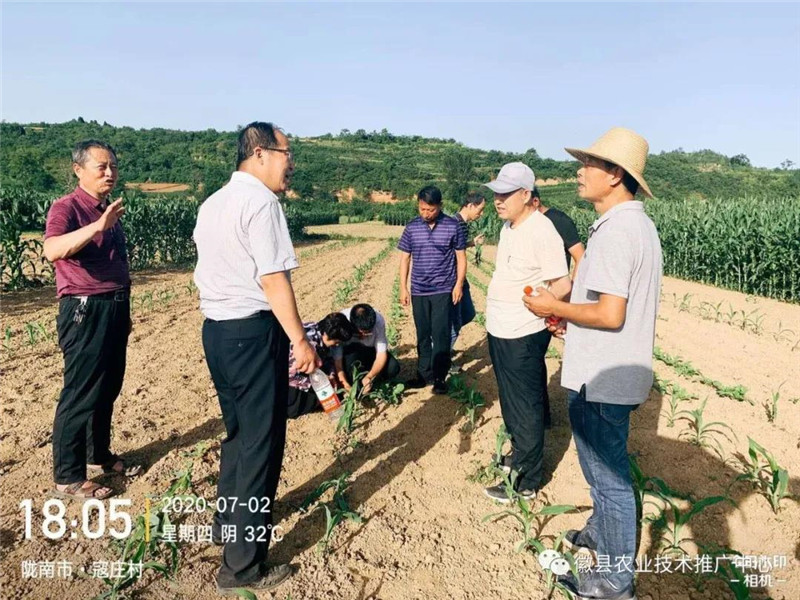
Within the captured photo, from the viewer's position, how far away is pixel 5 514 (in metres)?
3.04

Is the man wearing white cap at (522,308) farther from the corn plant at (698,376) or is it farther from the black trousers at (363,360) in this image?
the corn plant at (698,376)

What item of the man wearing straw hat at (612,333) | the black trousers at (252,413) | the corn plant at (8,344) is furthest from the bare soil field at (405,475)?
the man wearing straw hat at (612,333)

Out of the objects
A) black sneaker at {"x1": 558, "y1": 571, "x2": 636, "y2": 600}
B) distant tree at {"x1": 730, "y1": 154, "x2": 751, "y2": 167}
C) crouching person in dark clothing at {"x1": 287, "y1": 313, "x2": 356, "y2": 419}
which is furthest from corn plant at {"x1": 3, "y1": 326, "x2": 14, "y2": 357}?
distant tree at {"x1": 730, "y1": 154, "x2": 751, "y2": 167}

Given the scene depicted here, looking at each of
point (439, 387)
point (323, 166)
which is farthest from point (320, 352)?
point (323, 166)

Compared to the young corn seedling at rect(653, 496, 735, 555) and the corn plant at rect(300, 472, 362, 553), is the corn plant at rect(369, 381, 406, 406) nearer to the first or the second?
the corn plant at rect(300, 472, 362, 553)

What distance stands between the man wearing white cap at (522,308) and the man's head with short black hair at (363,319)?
1472 mm

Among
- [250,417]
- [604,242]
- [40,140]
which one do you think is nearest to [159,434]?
[250,417]

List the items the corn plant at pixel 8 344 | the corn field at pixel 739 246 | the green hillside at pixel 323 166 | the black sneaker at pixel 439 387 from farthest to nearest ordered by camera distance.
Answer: the green hillside at pixel 323 166, the corn field at pixel 739 246, the corn plant at pixel 8 344, the black sneaker at pixel 439 387

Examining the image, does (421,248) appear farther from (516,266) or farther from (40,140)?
(40,140)

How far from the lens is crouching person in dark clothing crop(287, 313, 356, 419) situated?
4277mm

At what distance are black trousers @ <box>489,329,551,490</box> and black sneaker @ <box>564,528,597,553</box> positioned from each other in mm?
438

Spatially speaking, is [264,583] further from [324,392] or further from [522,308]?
[522,308]

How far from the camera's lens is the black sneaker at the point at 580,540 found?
9.01 ft

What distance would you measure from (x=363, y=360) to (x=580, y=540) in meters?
2.62
